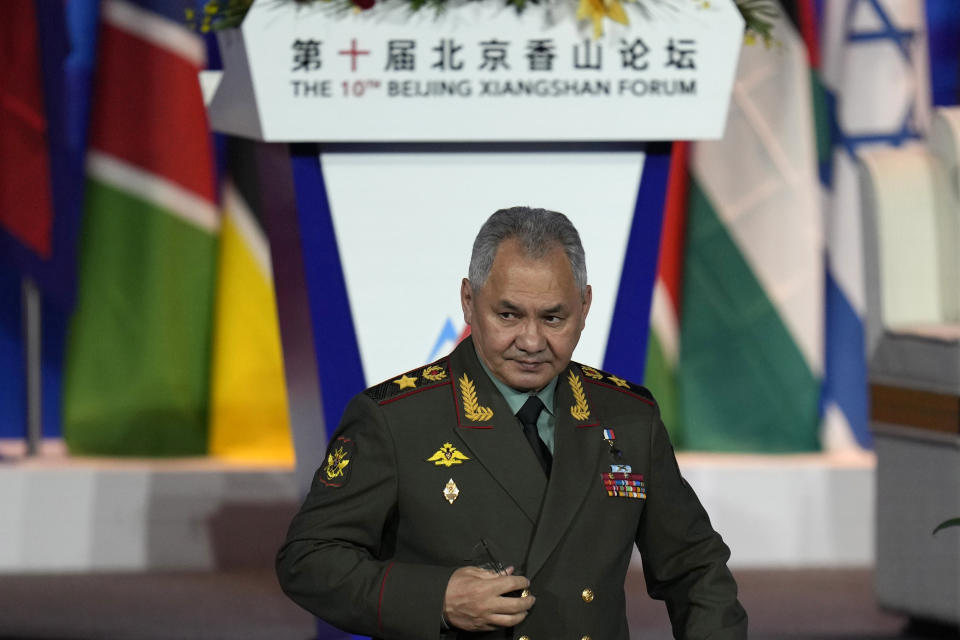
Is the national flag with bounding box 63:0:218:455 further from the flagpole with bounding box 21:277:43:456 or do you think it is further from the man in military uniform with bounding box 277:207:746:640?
the man in military uniform with bounding box 277:207:746:640

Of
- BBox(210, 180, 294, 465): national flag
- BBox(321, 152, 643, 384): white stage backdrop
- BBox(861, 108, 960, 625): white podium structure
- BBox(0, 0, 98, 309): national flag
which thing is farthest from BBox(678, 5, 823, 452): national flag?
BBox(321, 152, 643, 384): white stage backdrop

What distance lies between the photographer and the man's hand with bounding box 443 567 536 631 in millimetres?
1575

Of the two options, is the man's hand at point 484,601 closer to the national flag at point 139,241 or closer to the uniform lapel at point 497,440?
the uniform lapel at point 497,440

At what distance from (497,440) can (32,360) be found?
322 centimetres

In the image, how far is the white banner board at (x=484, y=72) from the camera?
2.63 meters

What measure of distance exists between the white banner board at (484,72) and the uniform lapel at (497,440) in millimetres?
996

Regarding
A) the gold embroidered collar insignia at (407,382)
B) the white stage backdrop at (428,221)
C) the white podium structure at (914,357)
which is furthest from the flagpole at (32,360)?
the gold embroidered collar insignia at (407,382)

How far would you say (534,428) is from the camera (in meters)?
1.77

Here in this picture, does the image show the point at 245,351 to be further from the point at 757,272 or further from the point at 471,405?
the point at 471,405

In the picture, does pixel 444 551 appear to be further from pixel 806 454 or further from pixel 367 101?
pixel 806 454

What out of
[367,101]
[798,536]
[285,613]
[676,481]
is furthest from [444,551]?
[798,536]

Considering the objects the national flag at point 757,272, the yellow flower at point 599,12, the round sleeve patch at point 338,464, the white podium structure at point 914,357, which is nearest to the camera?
the round sleeve patch at point 338,464

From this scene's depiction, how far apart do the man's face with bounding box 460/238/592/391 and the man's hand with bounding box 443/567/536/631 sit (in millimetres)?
258

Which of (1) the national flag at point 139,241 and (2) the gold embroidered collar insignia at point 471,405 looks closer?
(2) the gold embroidered collar insignia at point 471,405
